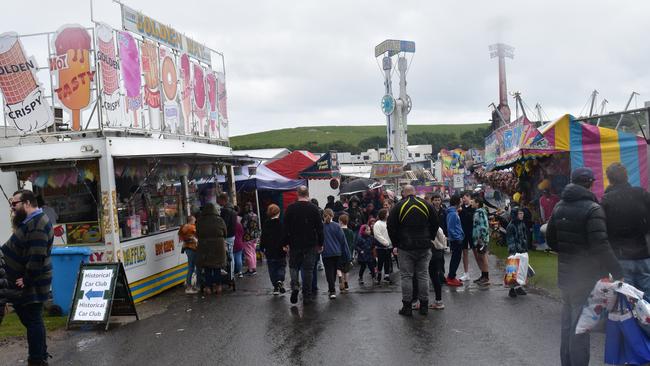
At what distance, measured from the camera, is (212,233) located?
1135 centimetres

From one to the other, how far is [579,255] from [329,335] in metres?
3.54

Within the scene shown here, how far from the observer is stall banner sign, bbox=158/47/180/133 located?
13641 mm

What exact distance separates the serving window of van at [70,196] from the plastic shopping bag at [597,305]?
8156 millimetres

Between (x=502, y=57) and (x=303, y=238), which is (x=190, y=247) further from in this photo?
(x=502, y=57)

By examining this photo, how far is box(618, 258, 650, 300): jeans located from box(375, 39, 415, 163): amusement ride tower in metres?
46.8

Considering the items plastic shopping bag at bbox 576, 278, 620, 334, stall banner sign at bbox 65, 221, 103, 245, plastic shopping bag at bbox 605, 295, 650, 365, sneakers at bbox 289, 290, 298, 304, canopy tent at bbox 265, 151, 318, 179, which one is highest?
canopy tent at bbox 265, 151, 318, 179

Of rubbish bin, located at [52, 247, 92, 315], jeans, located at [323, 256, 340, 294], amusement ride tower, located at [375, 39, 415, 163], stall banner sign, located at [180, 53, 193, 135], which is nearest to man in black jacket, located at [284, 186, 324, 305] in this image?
jeans, located at [323, 256, 340, 294]

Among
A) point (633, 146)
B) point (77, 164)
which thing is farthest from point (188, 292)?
point (633, 146)

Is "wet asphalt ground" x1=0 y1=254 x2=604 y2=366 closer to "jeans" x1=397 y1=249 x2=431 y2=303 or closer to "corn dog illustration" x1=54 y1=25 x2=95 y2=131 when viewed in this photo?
"jeans" x1=397 y1=249 x2=431 y2=303

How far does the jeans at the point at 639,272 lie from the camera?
6383mm

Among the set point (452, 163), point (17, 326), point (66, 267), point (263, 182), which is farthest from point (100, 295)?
point (452, 163)

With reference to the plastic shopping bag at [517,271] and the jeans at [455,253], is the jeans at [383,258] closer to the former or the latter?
the jeans at [455,253]

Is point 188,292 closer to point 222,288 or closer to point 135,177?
point 222,288

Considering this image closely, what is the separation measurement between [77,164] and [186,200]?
3287 mm
